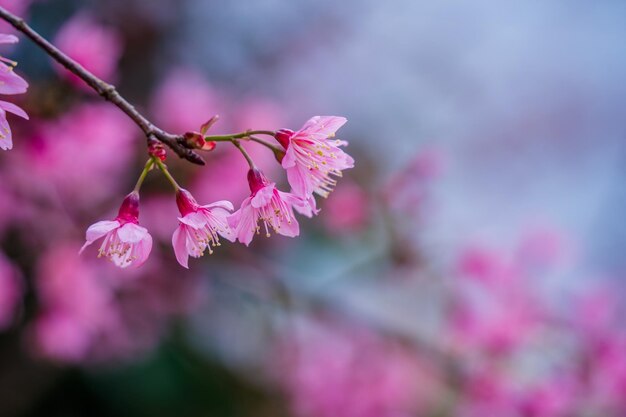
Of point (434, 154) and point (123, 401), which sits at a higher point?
point (434, 154)

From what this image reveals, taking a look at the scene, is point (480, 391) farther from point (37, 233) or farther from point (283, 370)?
point (37, 233)

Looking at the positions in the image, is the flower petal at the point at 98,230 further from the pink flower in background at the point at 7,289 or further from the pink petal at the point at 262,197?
the pink flower in background at the point at 7,289

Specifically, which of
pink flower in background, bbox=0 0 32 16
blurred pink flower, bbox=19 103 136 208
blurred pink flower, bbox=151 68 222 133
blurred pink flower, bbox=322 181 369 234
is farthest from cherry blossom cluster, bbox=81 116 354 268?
blurred pink flower, bbox=322 181 369 234

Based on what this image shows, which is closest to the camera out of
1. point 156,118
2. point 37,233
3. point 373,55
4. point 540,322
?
point 37,233

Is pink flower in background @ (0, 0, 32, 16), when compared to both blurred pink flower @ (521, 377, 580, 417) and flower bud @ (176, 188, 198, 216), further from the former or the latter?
blurred pink flower @ (521, 377, 580, 417)

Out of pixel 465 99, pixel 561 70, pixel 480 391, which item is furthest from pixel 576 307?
pixel 561 70

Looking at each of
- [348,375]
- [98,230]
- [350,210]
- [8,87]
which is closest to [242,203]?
[98,230]
